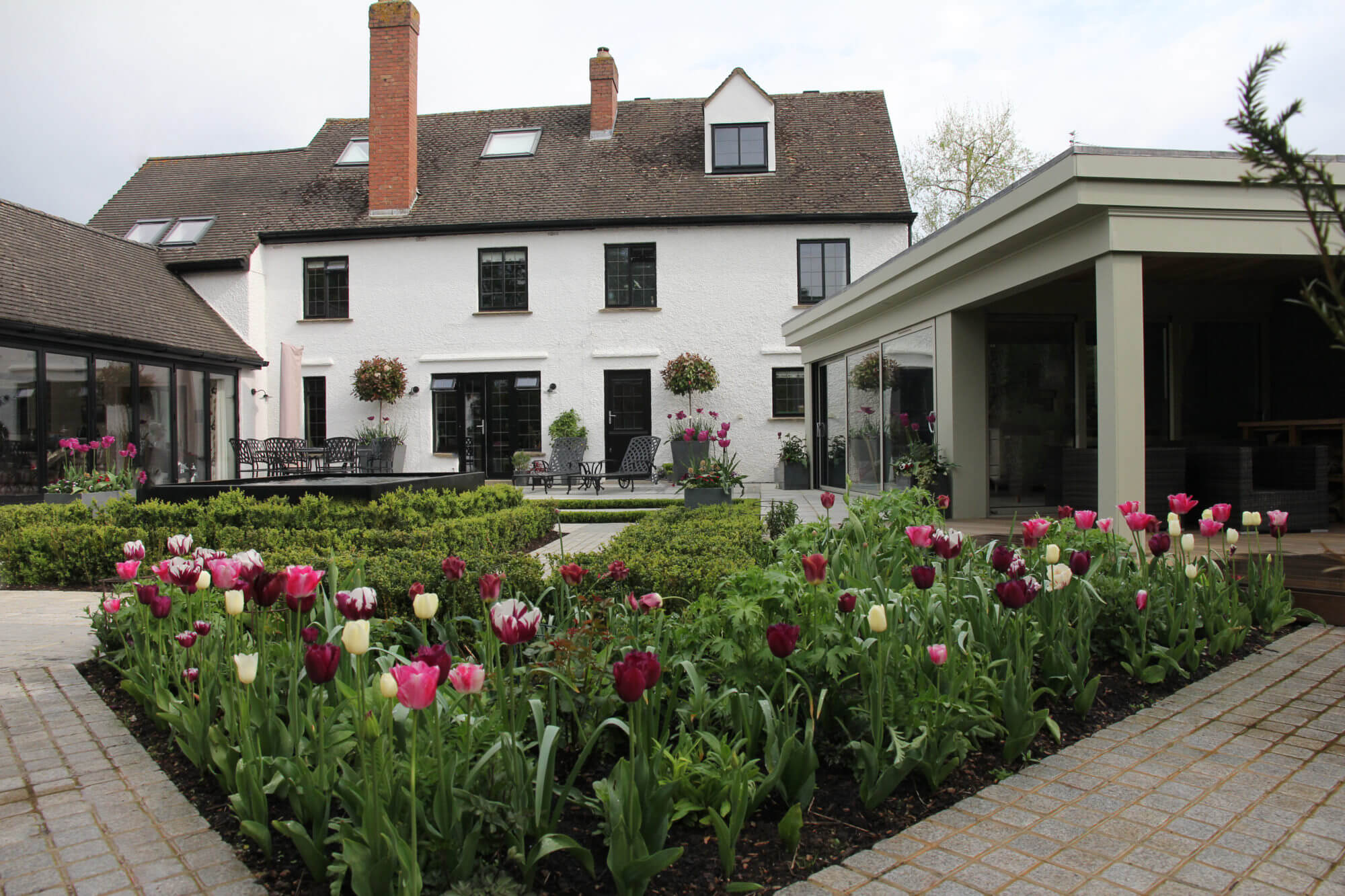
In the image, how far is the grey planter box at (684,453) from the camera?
15344mm

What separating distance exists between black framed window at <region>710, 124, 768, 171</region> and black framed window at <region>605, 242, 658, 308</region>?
261cm

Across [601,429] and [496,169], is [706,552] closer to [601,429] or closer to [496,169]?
[601,429]

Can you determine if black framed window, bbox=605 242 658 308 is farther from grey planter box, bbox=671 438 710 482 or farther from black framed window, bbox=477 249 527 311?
grey planter box, bbox=671 438 710 482

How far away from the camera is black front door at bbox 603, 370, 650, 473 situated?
1747 centimetres

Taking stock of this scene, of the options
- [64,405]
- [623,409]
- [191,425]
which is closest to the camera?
[64,405]

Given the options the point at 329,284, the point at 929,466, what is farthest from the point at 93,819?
the point at 329,284

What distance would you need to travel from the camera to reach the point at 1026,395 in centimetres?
908

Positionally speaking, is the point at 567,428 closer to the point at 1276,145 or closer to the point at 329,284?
the point at 329,284

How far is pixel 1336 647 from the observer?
3898mm

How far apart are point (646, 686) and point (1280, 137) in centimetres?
145

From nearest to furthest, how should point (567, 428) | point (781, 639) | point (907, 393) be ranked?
point (781, 639), point (907, 393), point (567, 428)

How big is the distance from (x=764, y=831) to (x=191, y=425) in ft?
55.1

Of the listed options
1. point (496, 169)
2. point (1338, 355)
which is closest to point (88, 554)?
point (1338, 355)

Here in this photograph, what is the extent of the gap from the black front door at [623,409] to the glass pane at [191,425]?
25.3 feet
